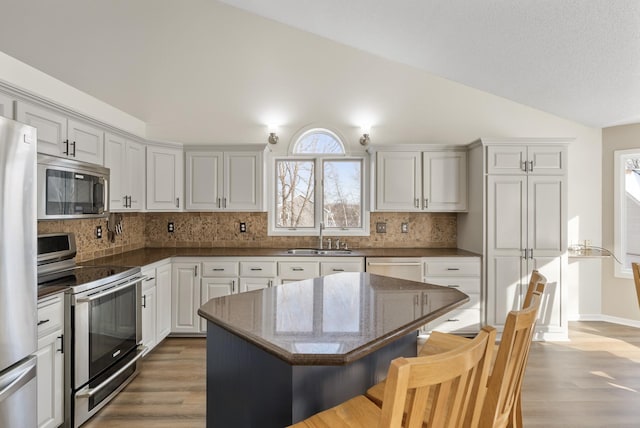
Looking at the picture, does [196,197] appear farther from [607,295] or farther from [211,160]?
[607,295]

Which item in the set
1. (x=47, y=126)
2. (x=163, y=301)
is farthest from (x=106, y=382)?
(x=47, y=126)

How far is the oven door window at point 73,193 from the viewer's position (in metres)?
2.29

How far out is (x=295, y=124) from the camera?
4410 millimetres

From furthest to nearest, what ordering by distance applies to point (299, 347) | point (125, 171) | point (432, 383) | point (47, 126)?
point (125, 171) < point (47, 126) < point (299, 347) < point (432, 383)

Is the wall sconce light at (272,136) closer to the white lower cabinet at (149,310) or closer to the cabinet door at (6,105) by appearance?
the white lower cabinet at (149,310)

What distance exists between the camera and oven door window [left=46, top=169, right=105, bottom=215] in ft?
7.51

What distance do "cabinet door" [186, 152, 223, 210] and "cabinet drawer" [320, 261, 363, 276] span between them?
4.69ft

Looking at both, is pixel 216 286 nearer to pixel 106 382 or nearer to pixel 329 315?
pixel 106 382

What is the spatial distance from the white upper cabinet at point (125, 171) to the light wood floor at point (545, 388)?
153 centimetres

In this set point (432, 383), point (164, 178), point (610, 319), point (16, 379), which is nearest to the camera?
point (432, 383)

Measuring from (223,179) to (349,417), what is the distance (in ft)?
11.0

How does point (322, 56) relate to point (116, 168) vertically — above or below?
above

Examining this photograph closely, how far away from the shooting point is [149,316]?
3242 mm

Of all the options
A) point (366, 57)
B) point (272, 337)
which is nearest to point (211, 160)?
point (366, 57)
